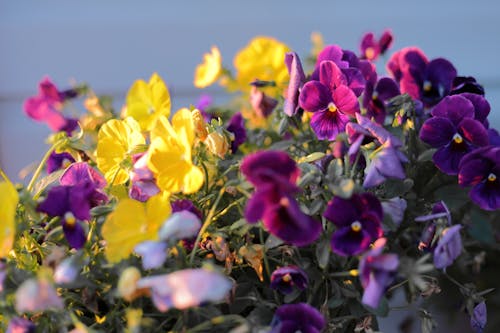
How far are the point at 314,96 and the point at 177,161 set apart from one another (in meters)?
0.18

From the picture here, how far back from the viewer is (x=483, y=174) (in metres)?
0.69

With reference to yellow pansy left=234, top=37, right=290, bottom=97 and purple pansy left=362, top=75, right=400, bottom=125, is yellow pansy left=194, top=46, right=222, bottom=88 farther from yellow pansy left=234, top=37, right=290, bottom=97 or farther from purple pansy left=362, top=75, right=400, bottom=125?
purple pansy left=362, top=75, right=400, bottom=125

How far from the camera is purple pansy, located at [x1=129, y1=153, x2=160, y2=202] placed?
62 cm

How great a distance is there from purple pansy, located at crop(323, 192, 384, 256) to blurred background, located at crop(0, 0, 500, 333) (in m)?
1.06

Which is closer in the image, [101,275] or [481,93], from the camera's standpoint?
[101,275]

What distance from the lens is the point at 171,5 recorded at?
1.59m

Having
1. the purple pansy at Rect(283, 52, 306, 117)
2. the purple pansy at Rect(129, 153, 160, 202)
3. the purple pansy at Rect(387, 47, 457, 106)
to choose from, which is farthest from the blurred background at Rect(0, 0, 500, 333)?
the purple pansy at Rect(129, 153, 160, 202)

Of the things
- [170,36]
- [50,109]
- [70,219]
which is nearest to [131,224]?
[70,219]

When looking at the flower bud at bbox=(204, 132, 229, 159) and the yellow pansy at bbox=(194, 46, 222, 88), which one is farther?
the yellow pansy at bbox=(194, 46, 222, 88)

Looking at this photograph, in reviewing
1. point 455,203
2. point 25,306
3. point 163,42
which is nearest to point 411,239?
point 455,203

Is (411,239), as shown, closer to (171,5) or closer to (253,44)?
(253,44)

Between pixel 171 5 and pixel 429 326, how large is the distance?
1.13 metres

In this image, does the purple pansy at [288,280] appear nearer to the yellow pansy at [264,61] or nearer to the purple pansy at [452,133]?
the purple pansy at [452,133]

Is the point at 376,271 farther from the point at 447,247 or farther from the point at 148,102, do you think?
the point at 148,102
